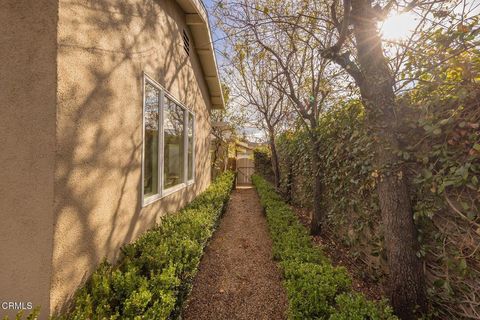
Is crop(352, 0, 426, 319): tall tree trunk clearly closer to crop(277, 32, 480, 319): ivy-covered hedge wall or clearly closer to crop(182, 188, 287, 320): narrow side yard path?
crop(277, 32, 480, 319): ivy-covered hedge wall

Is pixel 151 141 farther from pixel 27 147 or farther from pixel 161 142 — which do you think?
pixel 27 147

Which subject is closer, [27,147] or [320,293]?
[27,147]

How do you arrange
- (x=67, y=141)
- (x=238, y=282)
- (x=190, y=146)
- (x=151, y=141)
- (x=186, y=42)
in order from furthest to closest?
(x=190, y=146) → (x=186, y=42) → (x=238, y=282) → (x=151, y=141) → (x=67, y=141)

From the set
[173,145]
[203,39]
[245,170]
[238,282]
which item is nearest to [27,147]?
[173,145]

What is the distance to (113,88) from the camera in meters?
2.70

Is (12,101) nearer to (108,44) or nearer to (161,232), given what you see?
(108,44)

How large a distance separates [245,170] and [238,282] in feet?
54.8

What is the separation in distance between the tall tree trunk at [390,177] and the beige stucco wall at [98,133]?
9.67 ft

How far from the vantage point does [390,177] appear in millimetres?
2738

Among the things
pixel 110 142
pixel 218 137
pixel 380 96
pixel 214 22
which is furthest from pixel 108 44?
pixel 218 137

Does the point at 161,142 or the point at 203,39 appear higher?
the point at 203,39

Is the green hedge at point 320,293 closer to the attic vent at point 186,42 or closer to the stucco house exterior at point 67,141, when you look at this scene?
the stucco house exterior at point 67,141

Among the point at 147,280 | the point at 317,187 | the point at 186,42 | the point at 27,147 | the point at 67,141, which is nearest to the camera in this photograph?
the point at 27,147

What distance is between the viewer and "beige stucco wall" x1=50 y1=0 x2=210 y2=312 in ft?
6.53
